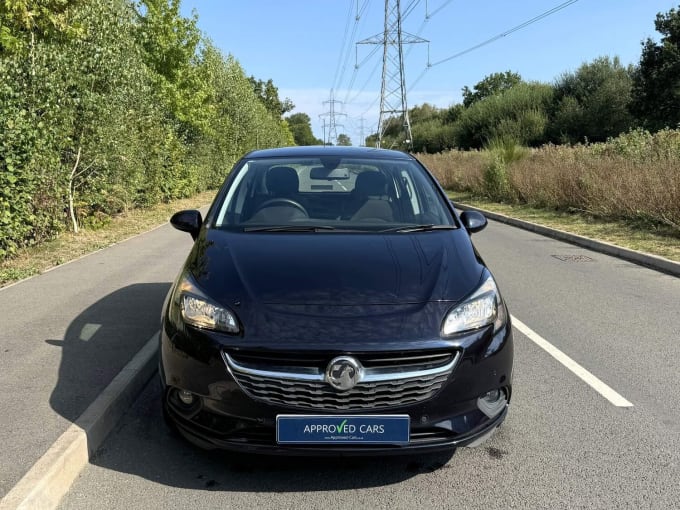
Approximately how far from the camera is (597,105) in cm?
4762

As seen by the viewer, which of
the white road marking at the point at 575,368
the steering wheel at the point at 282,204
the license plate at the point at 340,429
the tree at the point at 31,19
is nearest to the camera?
the license plate at the point at 340,429

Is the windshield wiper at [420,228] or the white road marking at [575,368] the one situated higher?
the windshield wiper at [420,228]

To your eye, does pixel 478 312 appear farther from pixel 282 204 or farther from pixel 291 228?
pixel 282 204

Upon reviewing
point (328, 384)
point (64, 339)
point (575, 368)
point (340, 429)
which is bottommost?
point (64, 339)

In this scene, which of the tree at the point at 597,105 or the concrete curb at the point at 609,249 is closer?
the concrete curb at the point at 609,249

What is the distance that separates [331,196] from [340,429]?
2096 mm

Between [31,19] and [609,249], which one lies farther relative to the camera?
[609,249]

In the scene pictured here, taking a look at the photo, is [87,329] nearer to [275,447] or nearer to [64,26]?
[275,447]

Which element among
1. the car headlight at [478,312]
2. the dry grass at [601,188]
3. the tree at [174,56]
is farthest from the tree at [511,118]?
the car headlight at [478,312]

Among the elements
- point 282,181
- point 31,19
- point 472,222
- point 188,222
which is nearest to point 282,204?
point 282,181

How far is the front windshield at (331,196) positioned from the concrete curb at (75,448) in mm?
1214

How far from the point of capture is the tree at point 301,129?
145275 millimetres

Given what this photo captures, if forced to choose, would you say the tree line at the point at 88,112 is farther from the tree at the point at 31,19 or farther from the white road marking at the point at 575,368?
the white road marking at the point at 575,368

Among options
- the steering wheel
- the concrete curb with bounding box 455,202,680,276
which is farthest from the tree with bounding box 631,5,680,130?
the steering wheel
